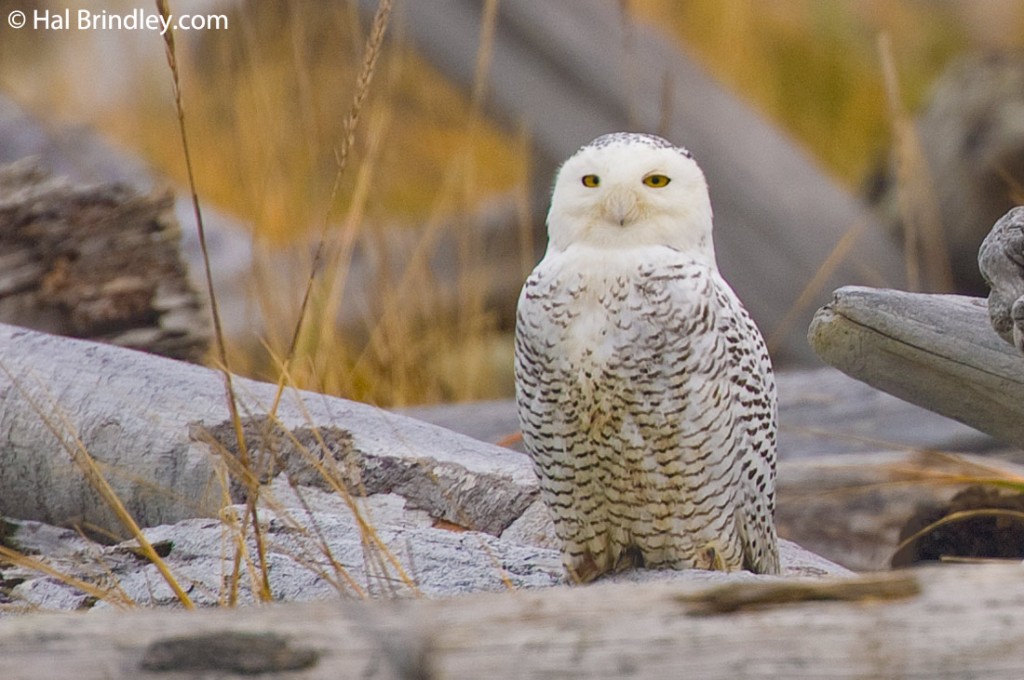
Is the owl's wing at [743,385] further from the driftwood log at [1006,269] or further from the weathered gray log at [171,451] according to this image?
the weathered gray log at [171,451]

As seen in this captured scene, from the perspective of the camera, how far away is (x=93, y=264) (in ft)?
10.1

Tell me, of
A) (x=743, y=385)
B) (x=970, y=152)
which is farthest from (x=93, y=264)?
(x=970, y=152)

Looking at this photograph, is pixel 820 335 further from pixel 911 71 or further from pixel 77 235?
pixel 911 71

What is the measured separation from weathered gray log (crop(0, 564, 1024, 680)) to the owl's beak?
873 mm

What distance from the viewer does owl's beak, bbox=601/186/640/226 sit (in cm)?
195

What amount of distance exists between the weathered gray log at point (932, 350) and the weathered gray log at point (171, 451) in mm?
649

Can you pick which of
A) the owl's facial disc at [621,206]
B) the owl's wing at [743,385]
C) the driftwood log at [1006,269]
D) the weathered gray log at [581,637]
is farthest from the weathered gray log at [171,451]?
the weathered gray log at [581,637]

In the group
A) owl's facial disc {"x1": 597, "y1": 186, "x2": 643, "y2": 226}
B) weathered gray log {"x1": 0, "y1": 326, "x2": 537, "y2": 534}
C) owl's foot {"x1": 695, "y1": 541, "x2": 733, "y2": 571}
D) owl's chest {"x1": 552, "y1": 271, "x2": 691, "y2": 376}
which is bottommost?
owl's foot {"x1": 695, "y1": 541, "x2": 733, "y2": 571}

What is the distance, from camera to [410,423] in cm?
266

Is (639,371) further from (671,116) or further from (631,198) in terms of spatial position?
(671,116)

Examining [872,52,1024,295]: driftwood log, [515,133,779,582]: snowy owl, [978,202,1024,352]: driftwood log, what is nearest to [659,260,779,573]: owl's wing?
[515,133,779,582]: snowy owl

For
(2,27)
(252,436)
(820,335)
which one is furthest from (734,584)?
(2,27)

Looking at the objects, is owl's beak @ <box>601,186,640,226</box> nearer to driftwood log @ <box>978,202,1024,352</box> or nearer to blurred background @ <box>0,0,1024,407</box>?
driftwood log @ <box>978,202,1024,352</box>

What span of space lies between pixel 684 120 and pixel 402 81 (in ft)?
8.19
